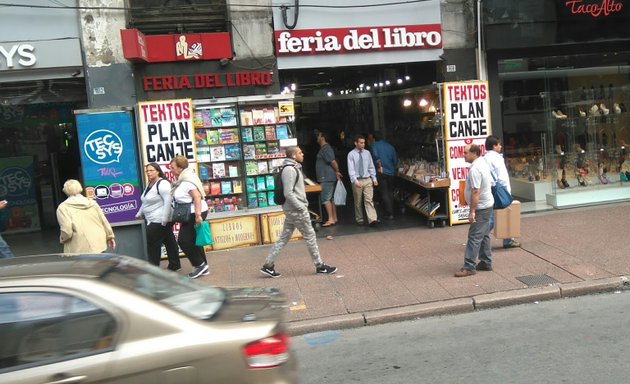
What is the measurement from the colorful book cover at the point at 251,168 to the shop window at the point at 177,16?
2418 mm

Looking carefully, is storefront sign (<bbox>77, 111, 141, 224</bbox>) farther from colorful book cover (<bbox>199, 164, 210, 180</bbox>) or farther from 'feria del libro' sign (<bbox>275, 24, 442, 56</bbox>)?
'feria del libro' sign (<bbox>275, 24, 442, 56</bbox>)

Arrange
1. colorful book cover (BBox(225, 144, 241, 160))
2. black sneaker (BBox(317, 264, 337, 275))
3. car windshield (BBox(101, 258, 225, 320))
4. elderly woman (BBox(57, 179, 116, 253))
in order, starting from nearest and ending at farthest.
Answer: car windshield (BBox(101, 258, 225, 320)) → elderly woman (BBox(57, 179, 116, 253)) → black sneaker (BBox(317, 264, 337, 275)) → colorful book cover (BBox(225, 144, 241, 160))

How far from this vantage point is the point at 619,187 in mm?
12242

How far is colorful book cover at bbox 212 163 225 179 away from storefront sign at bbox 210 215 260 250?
34.2 inches

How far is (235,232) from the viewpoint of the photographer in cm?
1022

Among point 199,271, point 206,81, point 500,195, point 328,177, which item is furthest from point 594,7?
point 199,271

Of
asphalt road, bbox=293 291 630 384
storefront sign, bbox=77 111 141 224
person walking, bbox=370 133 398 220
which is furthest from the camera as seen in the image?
person walking, bbox=370 133 398 220

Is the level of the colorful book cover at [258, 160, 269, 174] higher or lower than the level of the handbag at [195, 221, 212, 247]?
higher

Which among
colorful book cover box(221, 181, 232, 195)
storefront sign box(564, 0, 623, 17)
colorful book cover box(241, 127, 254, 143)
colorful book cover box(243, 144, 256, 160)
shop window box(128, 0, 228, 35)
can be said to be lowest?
colorful book cover box(221, 181, 232, 195)

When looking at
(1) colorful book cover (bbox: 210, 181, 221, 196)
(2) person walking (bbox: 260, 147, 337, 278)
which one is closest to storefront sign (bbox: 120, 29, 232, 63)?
(1) colorful book cover (bbox: 210, 181, 221, 196)

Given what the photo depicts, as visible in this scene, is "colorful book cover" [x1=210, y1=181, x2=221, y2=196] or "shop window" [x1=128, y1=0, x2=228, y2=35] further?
"colorful book cover" [x1=210, y1=181, x2=221, y2=196]

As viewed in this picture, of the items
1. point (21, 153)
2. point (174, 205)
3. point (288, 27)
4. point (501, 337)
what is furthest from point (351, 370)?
point (21, 153)

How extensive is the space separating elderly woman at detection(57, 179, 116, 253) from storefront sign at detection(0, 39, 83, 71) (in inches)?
135

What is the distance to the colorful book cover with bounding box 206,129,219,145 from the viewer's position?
10398 mm
